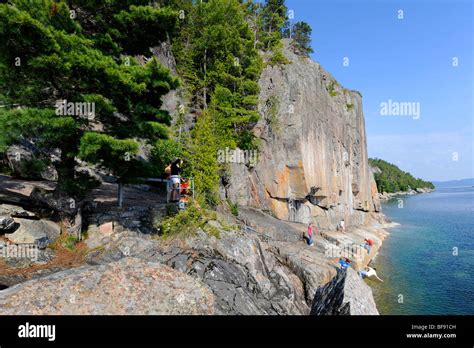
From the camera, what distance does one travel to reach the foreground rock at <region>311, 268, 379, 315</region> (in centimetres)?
530

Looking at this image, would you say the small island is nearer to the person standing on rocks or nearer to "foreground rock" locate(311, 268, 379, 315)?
the person standing on rocks

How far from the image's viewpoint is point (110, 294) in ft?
16.9

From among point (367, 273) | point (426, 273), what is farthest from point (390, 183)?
point (367, 273)

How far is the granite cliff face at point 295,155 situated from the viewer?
27.3m

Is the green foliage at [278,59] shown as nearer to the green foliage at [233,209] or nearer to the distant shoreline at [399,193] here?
the green foliage at [233,209]

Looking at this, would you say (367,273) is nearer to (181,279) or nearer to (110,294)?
(181,279)

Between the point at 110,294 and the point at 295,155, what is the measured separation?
24907 mm

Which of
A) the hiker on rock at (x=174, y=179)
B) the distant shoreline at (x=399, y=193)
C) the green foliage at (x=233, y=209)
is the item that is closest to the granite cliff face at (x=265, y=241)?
the green foliage at (x=233, y=209)

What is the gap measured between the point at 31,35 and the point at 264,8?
40.0 m

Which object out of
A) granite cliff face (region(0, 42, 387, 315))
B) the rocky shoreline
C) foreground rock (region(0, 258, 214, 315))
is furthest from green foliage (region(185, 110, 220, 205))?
foreground rock (region(0, 258, 214, 315))

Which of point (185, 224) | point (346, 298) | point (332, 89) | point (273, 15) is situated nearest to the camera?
point (346, 298)
